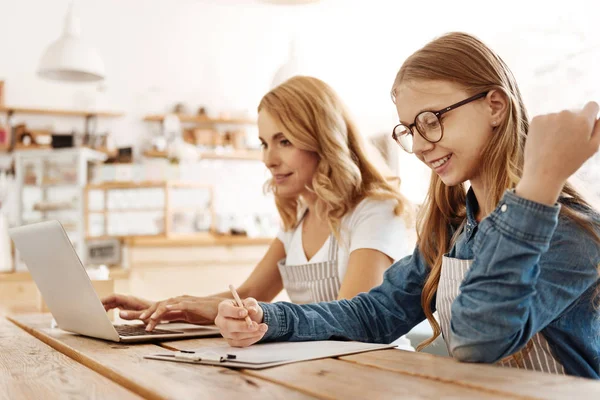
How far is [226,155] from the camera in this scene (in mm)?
7109

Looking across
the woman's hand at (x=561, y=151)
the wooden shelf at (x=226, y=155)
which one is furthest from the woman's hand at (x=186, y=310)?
the wooden shelf at (x=226, y=155)

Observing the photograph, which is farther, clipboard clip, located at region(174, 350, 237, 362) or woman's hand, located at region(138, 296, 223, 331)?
woman's hand, located at region(138, 296, 223, 331)

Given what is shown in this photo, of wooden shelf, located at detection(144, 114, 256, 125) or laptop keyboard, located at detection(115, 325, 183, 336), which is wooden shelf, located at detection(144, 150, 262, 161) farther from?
laptop keyboard, located at detection(115, 325, 183, 336)

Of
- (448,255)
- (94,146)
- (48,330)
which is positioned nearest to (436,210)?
(448,255)

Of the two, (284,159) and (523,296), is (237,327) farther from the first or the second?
(284,159)

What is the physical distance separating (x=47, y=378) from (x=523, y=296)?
0.67 meters

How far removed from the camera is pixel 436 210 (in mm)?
1341

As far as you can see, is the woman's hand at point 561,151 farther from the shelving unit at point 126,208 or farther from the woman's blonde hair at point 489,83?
the shelving unit at point 126,208

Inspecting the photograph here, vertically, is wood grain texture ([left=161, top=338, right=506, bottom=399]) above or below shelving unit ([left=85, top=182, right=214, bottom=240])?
above

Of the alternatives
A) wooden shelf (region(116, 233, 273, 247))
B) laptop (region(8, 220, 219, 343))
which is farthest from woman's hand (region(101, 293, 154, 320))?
wooden shelf (region(116, 233, 273, 247))

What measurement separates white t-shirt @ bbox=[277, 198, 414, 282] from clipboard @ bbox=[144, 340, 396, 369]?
61 centimetres

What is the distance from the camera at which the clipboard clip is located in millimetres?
941

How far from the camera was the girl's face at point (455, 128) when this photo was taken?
3.73 feet

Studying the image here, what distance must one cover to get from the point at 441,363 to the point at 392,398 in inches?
9.7
